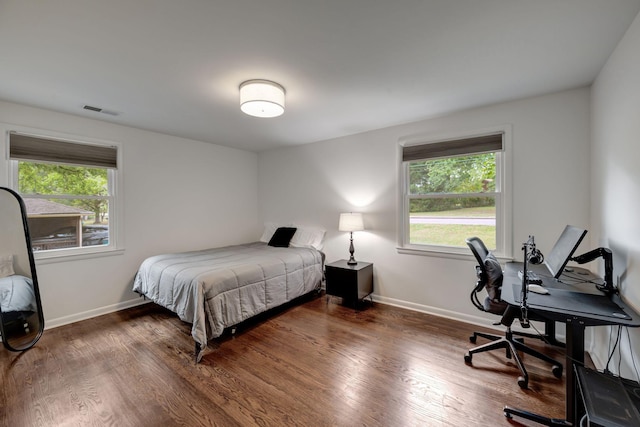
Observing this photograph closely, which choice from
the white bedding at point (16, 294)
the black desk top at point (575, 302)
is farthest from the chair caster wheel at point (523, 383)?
the white bedding at point (16, 294)

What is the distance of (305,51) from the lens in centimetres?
184

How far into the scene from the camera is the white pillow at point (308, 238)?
4.15m

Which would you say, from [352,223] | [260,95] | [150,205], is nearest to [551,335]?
[352,223]

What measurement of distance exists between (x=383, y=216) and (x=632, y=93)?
239 cm

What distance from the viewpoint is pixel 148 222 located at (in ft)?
11.9

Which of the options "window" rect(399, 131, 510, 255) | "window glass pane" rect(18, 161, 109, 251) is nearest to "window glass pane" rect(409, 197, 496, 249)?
"window" rect(399, 131, 510, 255)

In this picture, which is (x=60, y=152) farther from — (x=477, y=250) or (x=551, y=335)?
(x=551, y=335)

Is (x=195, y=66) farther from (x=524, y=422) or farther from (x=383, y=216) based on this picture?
(x=524, y=422)

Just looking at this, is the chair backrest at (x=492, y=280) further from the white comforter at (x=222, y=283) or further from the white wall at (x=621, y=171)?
the white comforter at (x=222, y=283)

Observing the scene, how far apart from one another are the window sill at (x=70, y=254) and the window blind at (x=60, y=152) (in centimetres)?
103

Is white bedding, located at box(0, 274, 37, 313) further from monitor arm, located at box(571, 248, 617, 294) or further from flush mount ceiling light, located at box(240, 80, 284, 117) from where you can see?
monitor arm, located at box(571, 248, 617, 294)

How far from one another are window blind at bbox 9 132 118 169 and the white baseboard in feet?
5.81

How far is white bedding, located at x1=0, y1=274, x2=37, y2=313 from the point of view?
7.70ft

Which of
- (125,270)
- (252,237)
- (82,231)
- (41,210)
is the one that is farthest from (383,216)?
(41,210)
